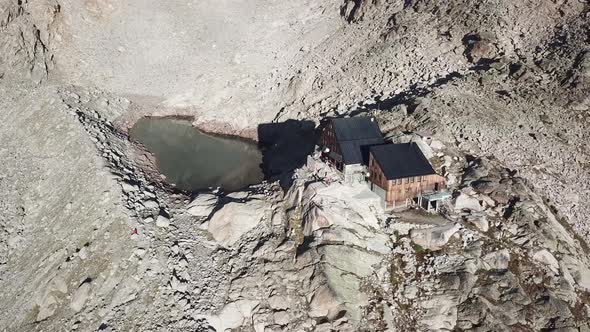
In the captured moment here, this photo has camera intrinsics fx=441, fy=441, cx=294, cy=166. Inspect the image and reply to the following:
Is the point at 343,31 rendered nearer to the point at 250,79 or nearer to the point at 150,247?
the point at 250,79

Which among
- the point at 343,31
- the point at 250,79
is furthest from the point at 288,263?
the point at 343,31

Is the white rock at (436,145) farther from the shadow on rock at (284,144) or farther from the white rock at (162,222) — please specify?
the white rock at (162,222)

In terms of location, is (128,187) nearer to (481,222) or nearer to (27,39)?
(481,222)

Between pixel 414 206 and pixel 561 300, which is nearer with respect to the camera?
pixel 561 300

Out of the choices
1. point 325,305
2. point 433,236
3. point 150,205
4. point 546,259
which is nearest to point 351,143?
point 433,236

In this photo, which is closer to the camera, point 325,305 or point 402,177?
point 325,305

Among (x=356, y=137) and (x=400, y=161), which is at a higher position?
(x=356, y=137)

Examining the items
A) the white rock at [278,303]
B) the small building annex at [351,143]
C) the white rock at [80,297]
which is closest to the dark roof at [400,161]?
the small building annex at [351,143]
